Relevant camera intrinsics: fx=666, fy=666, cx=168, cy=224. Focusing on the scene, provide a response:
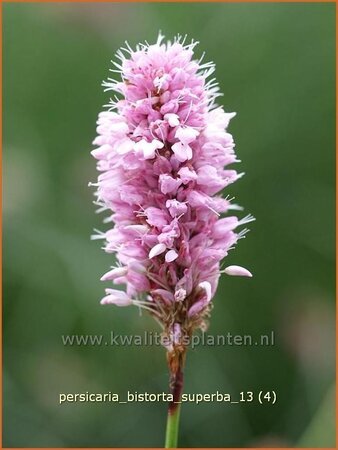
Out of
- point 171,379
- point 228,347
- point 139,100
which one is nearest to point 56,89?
point 228,347

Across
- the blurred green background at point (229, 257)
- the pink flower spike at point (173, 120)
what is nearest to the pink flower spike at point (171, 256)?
the pink flower spike at point (173, 120)

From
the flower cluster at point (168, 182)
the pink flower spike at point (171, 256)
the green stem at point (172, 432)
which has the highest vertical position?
the flower cluster at point (168, 182)

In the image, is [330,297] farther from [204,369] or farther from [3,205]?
[3,205]

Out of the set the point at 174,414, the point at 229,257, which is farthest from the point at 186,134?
the point at 229,257

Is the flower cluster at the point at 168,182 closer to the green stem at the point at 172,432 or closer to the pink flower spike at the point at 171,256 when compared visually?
the pink flower spike at the point at 171,256

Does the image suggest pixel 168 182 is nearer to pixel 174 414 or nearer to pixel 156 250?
pixel 156 250

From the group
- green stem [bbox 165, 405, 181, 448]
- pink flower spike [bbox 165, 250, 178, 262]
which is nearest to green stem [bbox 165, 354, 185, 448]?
green stem [bbox 165, 405, 181, 448]

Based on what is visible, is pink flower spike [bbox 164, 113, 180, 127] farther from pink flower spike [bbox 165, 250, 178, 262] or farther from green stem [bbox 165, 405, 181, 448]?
green stem [bbox 165, 405, 181, 448]
